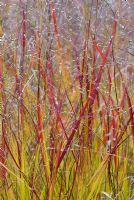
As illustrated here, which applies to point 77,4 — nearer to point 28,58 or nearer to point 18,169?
point 28,58

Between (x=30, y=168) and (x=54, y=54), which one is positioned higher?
(x=54, y=54)

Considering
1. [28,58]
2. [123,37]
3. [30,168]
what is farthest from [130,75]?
[30,168]

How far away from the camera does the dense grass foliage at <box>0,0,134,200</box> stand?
5.54 feet

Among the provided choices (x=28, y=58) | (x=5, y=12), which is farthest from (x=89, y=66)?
(x=5, y=12)

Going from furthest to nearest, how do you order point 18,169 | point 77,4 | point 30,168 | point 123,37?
point 77,4, point 123,37, point 30,168, point 18,169

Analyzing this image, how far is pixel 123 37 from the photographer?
1884mm

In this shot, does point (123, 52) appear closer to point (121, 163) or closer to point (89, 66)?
point (89, 66)

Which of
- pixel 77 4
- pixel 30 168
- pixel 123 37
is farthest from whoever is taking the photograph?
pixel 77 4

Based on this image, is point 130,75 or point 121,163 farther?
point 130,75

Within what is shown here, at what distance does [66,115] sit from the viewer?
192cm

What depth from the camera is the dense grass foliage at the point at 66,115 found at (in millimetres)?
1689

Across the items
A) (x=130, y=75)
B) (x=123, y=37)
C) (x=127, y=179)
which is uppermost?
(x=123, y=37)

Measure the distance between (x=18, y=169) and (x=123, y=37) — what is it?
0.52 m

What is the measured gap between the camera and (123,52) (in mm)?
1839
